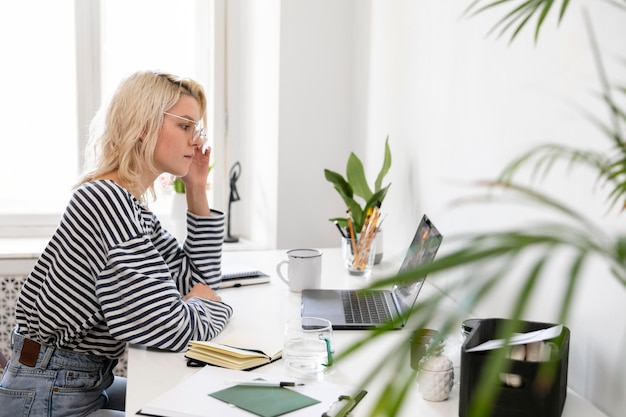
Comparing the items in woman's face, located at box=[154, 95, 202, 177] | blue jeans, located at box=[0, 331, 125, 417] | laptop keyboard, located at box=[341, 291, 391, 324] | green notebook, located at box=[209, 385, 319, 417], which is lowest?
blue jeans, located at box=[0, 331, 125, 417]

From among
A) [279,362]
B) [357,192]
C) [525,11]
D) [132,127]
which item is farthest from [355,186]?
[525,11]

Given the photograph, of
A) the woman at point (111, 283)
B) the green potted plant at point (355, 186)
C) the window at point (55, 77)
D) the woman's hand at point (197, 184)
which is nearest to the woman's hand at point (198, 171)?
the woman's hand at point (197, 184)

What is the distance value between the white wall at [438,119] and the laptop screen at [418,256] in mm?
109

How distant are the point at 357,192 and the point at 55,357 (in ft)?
3.38

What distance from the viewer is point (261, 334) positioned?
4.89 ft

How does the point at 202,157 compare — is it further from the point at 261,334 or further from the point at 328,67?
the point at 328,67

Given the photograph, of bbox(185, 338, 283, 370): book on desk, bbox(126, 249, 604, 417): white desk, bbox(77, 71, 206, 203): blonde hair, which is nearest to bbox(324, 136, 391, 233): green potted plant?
bbox(126, 249, 604, 417): white desk

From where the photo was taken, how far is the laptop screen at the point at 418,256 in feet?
5.18

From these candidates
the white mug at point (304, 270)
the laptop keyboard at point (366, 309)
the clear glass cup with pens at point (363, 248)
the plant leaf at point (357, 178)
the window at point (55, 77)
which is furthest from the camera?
the window at point (55, 77)

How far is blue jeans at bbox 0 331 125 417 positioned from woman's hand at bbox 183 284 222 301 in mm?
243

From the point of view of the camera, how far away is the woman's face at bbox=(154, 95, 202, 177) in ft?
5.55

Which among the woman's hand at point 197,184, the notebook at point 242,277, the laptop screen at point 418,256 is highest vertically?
the woman's hand at point 197,184

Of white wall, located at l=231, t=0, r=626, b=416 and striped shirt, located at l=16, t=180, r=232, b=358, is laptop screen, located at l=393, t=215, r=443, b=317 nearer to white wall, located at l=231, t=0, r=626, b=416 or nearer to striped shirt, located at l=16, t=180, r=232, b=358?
white wall, located at l=231, t=0, r=626, b=416

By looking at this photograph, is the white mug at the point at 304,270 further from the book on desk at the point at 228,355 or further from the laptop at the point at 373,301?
the book on desk at the point at 228,355
